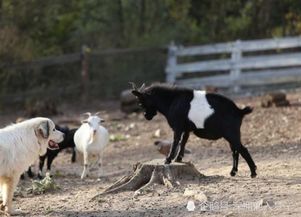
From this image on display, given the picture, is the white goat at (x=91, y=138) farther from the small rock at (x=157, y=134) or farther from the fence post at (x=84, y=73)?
the fence post at (x=84, y=73)

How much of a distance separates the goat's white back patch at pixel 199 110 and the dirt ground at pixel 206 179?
31.0 inches

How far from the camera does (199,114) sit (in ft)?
32.0

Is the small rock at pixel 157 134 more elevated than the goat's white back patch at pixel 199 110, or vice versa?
the goat's white back patch at pixel 199 110

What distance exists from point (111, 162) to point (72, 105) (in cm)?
847

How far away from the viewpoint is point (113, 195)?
9172 mm

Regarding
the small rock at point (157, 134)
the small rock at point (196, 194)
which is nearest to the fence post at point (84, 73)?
the small rock at point (157, 134)

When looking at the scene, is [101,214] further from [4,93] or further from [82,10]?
[82,10]

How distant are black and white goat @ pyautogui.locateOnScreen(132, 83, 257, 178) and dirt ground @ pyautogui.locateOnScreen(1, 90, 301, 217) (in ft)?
1.84

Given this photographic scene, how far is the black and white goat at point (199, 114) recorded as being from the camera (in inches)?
381

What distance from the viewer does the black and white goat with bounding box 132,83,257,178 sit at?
31.8 ft

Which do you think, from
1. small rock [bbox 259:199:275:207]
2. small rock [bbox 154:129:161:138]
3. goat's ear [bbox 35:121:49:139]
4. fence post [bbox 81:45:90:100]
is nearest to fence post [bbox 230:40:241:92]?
fence post [bbox 81:45:90:100]

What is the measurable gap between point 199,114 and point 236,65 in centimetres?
1364

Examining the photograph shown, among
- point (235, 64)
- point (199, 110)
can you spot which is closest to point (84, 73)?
point (235, 64)

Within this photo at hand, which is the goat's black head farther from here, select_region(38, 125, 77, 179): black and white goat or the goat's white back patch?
select_region(38, 125, 77, 179): black and white goat
